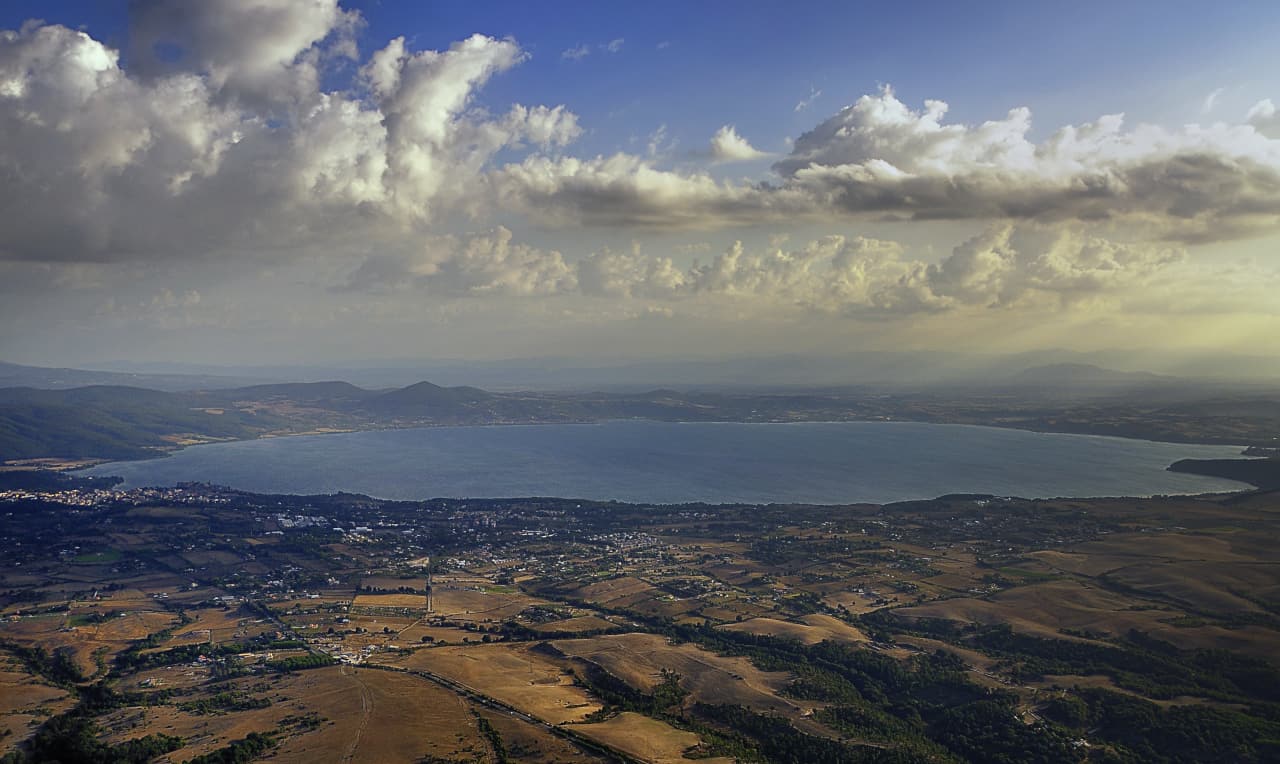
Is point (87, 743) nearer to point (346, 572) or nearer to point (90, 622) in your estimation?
point (90, 622)

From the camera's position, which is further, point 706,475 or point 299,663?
point 706,475

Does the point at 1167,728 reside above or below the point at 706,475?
below

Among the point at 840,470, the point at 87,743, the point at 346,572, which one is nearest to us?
the point at 87,743

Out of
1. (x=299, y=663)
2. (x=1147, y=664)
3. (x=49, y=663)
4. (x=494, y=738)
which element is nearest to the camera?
(x=494, y=738)

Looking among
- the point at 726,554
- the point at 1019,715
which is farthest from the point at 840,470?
the point at 1019,715

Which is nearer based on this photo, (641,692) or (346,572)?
(641,692)

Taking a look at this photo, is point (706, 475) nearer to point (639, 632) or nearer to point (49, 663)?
point (639, 632)

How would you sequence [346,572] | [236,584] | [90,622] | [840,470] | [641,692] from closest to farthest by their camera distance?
[641,692], [90,622], [236,584], [346,572], [840,470]

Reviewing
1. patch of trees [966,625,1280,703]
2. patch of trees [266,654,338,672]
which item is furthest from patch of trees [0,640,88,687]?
patch of trees [966,625,1280,703]

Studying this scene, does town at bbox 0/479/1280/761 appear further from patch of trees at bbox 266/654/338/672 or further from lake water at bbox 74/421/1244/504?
lake water at bbox 74/421/1244/504

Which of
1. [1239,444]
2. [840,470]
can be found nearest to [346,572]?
[840,470]

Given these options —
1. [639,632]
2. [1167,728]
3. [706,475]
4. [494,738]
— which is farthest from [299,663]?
[706,475]
